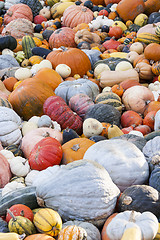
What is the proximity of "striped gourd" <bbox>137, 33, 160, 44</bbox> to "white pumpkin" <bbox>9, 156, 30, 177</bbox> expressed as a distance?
13.6ft

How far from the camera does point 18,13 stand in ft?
26.9

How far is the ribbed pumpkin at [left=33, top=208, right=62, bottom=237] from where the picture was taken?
7.23 ft

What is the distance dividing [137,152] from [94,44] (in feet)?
15.6

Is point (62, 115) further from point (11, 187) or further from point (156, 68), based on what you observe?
point (156, 68)

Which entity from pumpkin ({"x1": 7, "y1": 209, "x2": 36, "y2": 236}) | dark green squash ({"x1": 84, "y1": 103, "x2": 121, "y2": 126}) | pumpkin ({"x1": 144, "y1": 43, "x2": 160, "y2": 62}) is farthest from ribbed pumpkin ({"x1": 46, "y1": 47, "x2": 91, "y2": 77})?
pumpkin ({"x1": 7, "y1": 209, "x2": 36, "y2": 236})

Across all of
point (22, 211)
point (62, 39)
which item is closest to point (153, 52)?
point (62, 39)

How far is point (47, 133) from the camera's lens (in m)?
3.91

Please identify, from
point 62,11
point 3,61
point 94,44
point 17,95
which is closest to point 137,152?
point 17,95

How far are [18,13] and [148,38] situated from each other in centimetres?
350

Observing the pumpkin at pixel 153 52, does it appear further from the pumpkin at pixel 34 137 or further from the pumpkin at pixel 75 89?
the pumpkin at pixel 34 137

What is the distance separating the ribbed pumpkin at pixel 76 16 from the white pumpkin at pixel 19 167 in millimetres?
5461

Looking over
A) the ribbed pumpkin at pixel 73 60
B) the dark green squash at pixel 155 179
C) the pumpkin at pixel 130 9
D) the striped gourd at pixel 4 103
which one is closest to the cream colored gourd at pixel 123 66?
the ribbed pumpkin at pixel 73 60

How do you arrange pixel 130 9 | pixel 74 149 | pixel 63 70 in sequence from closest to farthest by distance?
pixel 74 149 → pixel 63 70 → pixel 130 9

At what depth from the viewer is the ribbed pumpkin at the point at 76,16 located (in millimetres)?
8055
